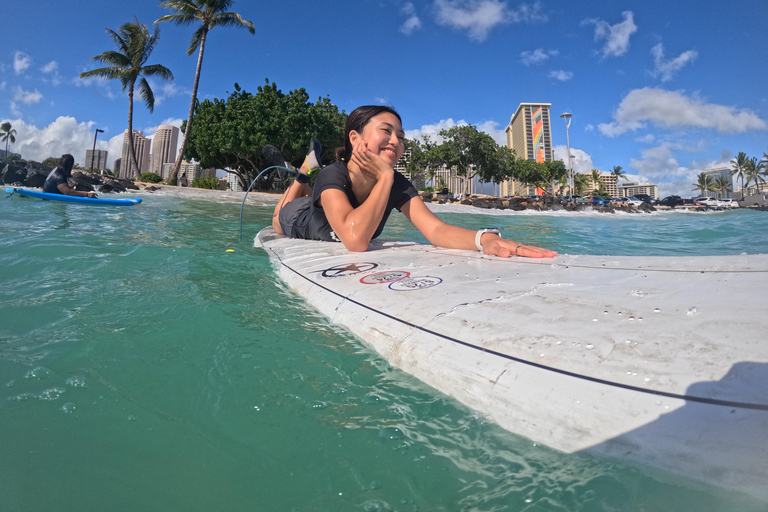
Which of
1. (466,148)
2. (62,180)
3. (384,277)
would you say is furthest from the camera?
(466,148)

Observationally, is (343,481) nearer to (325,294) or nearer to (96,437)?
(96,437)

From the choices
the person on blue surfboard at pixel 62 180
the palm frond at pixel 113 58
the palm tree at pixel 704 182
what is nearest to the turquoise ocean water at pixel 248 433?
the person on blue surfboard at pixel 62 180

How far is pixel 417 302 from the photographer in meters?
1.34

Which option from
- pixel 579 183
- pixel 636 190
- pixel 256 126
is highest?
pixel 636 190

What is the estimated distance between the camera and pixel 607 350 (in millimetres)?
827

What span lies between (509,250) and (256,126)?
2184 cm

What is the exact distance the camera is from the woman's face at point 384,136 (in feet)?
8.50

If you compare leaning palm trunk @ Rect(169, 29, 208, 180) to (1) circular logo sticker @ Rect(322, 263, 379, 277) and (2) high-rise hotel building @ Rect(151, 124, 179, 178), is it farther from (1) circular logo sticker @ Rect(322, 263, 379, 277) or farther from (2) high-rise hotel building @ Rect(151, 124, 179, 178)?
(2) high-rise hotel building @ Rect(151, 124, 179, 178)

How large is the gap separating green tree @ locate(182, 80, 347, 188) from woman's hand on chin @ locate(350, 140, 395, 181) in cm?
1950

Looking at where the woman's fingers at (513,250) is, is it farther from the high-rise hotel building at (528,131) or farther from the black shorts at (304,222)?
the high-rise hotel building at (528,131)

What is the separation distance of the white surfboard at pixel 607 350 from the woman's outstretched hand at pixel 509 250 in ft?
1.39

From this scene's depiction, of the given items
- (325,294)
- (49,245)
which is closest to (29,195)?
(49,245)

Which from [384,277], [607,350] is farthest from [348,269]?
[607,350]

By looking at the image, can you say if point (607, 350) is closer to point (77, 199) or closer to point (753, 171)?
point (77, 199)
